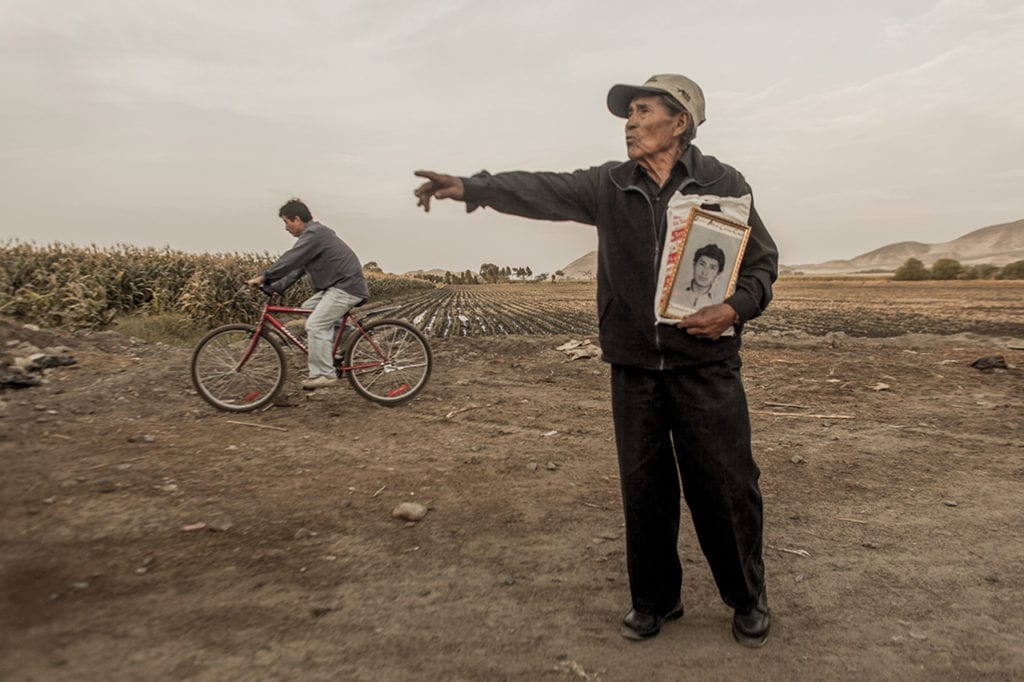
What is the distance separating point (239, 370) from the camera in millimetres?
6242

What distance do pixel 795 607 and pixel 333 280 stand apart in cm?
488

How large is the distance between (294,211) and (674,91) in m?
4.91

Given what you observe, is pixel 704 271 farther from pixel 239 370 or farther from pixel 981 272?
pixel 981 272

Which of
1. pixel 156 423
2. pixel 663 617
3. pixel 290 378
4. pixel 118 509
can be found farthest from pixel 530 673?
pixel 290 378

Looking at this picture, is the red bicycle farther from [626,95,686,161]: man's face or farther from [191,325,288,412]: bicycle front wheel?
[626,95,686,161]: man's face

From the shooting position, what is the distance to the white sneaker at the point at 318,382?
6.43 m

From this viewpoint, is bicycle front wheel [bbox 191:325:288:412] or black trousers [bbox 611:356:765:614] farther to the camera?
bicycle front wheel [bbox 191:325:288:412]

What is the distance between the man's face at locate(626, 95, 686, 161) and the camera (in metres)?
2.31

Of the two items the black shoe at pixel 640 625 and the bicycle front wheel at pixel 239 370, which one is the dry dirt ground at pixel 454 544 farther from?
the bicycle front wheel at pixel 239 370

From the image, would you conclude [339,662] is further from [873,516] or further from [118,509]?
[873,516]

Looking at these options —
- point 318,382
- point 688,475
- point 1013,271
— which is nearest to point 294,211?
point 318,382

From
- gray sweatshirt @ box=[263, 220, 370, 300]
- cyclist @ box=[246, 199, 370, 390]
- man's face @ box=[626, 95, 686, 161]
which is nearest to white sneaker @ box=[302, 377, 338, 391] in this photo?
cyclist @ box=[246, 199, 370, 390]

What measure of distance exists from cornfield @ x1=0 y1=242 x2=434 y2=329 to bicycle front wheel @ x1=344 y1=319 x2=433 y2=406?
6969 millimetres

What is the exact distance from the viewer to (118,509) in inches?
142
